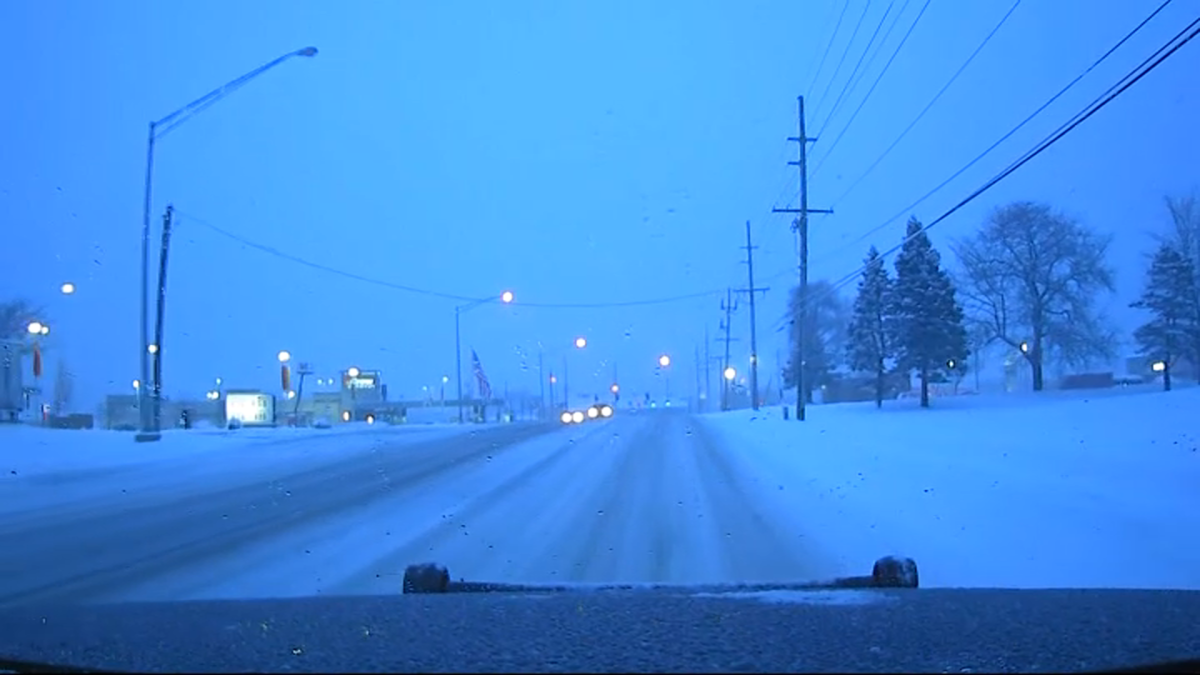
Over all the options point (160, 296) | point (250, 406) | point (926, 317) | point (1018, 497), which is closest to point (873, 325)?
point (926, 317)

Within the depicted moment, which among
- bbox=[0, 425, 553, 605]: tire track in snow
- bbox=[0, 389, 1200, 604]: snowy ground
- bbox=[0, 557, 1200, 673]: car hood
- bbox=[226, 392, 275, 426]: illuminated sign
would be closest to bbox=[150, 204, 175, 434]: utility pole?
bbox=[0, 389, 1200, 604]: snowy ground

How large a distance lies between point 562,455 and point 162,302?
1151 cm

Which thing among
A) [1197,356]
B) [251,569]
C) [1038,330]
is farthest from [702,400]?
[251,569]

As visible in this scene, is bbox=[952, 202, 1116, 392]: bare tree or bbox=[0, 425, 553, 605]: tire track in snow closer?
bbox=[0, 425, 553, 605]: tire track in snow

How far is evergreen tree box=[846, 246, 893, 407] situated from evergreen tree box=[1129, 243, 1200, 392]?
1449 cm

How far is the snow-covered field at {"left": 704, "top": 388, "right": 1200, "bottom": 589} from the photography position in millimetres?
10820

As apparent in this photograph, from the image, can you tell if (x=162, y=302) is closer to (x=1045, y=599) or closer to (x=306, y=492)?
(x=306, y=492)

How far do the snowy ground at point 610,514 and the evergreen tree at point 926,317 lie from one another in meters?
36.0

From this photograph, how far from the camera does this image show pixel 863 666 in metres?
4.61

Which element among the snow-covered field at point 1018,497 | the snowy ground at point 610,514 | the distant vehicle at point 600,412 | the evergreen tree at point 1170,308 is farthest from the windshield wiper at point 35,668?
the distant vehicle at point 600,412

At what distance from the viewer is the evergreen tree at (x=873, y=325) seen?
70.0 m

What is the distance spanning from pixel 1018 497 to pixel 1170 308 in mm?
45749

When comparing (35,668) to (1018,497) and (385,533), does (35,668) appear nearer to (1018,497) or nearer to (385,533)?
(385,533)

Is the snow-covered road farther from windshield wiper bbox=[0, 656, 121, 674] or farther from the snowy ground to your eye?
windshield wiper bbox=[0, 656, 121, 674]
